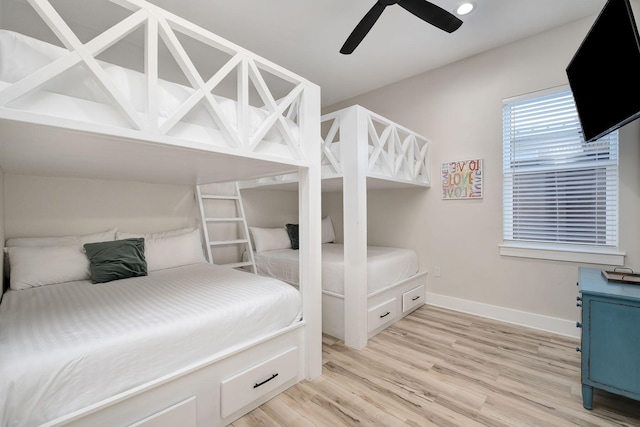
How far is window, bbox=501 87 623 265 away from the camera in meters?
2.40

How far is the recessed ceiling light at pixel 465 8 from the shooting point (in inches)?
89.2

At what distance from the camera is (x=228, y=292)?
1.72 meters

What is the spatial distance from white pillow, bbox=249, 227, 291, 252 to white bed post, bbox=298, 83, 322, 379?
160cm

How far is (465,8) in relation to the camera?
2.31m

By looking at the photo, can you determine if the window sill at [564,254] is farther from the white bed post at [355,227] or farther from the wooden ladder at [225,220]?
the wooden ladder at [225,220]

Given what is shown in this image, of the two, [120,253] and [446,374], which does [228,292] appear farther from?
[446,374]

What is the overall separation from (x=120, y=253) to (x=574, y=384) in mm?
3306

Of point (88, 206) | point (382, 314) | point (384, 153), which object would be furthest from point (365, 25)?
point (88, 206)

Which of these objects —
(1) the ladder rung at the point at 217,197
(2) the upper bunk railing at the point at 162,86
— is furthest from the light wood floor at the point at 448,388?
(1) the ladder rung at the point at 217,197

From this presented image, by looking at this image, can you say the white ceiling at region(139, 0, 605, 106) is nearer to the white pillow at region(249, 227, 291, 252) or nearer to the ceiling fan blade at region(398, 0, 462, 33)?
the ceiling fan blade at region(398, 0, 462, 33)

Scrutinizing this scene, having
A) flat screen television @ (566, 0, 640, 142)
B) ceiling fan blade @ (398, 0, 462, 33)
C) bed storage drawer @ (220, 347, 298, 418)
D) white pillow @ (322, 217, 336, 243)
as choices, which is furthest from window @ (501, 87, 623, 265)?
bed storage drawer @ (220, 347, 298, 418)

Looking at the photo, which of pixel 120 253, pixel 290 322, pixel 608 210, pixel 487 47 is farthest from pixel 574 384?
pixel 120 253

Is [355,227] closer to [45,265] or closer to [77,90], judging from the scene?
[77,90]

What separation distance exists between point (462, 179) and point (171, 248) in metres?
3.06
